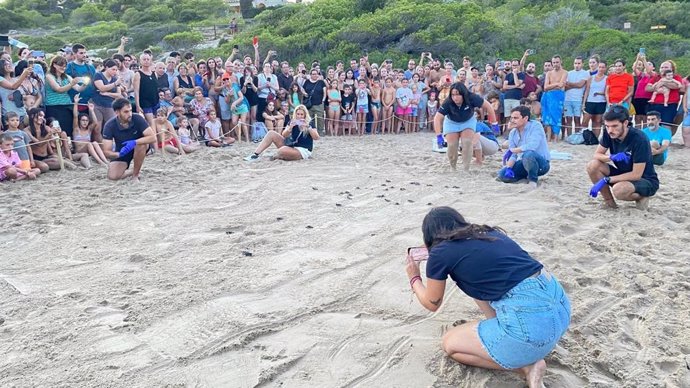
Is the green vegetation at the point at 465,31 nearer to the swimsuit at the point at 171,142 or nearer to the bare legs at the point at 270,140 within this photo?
the swimsuit at the point at 171,142

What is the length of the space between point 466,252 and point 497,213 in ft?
9.50

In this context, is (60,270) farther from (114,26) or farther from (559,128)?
(114,26)

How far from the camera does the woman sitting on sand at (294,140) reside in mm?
8320

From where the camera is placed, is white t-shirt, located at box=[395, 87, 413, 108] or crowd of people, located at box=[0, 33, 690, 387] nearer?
crowd of people, located at box=[0, 33, 690, 387]

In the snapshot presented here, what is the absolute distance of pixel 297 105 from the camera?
10781mm

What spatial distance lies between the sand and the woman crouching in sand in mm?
141

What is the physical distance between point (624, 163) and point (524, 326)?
3516 millimetres

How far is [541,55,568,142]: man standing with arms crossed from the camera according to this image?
10.5 meters

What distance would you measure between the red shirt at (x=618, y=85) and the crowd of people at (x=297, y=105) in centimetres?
2

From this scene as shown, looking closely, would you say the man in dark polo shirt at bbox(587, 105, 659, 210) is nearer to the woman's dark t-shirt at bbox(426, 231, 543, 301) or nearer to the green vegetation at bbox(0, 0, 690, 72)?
the woman's dark t-shirt at bbox(426, 231, 543, 301)

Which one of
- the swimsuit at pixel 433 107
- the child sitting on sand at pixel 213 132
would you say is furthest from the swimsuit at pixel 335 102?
the child sitting on sand at pixel 213 132

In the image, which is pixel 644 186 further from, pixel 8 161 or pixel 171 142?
pixel 8 161

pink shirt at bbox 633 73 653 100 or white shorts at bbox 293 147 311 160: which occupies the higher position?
pink shirt at bbox 633 73 653 100

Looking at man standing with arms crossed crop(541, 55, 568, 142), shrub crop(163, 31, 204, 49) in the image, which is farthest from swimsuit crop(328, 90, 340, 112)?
shrub crop(163, 31, 204, 49)
